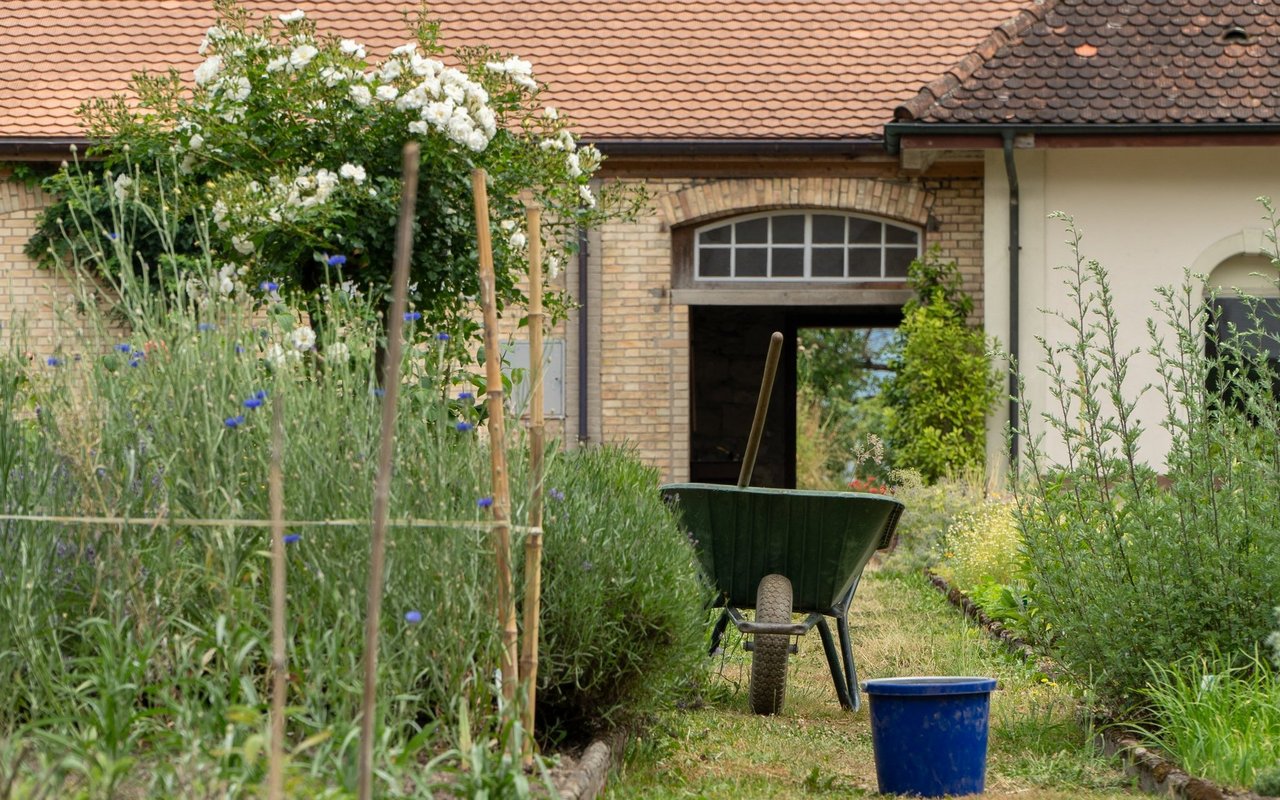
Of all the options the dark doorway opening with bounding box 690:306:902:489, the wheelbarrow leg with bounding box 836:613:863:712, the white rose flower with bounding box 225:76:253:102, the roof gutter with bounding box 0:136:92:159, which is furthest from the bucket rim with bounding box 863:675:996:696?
the dark doorway opening with bounding box 690:306:902:489

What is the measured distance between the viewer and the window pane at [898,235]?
1293cm

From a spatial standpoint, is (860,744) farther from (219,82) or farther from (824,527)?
(219,82)

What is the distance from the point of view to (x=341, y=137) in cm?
707

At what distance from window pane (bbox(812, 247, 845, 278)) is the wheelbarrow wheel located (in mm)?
7168

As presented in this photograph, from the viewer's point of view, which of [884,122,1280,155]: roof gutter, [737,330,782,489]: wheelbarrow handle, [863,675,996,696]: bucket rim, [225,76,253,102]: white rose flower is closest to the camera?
[863,675,996,696]: bucket rim

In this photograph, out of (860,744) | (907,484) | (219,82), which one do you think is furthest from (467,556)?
(907,484)

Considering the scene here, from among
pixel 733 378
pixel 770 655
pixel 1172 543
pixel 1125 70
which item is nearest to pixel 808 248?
pixel 1125 70

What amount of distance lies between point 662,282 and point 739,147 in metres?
1.25

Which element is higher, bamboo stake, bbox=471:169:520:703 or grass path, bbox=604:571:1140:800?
bamboo stake, bbox=471:169:520:703

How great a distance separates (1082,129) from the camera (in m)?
11.5

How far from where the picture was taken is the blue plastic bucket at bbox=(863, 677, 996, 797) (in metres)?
4.55

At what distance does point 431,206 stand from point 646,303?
5826 mm

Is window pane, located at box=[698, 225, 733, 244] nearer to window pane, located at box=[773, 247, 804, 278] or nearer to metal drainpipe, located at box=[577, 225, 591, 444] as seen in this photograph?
window pane, located at box=[773, 247, 804, 278]

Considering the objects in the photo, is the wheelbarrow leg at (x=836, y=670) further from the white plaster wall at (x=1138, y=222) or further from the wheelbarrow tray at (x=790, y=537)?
the white plaster wall at (x=1138, y=222)
